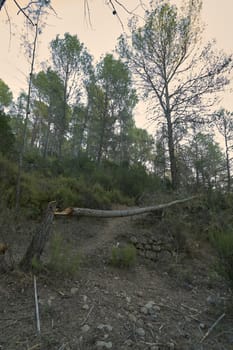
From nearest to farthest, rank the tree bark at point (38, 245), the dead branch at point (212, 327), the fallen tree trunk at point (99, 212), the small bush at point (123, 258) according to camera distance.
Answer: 1. the dead branch at point (212, 327)
2. the tree bark at point (38, 245)
3. the fallen tree trunk at point (99, 212)
4. the small bush at point (123, 258)

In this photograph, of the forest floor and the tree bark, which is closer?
the forest floor

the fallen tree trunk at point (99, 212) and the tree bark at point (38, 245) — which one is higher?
the fallen tree trunk at point (99, 212)

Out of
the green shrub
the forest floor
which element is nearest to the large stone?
the forest floor

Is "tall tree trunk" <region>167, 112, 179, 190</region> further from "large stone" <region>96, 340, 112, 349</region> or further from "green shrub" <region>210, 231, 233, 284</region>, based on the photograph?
"large stone" <region>96, 340, 112, 349</region>

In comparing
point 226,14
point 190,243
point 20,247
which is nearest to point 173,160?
point 190,243

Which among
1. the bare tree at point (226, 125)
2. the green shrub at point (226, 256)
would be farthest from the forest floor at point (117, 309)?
the bare tree at point (226, 125)

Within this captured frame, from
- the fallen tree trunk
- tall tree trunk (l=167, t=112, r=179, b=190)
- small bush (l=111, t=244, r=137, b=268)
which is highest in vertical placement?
tall tree trunk (l=167, t=112, r=179, b=190)

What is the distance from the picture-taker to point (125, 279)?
124 inches

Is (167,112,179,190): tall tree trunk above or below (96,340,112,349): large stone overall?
above

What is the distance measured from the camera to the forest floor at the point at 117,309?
5.79 feet

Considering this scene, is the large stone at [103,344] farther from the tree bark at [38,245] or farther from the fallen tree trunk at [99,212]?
the fallen tree trunk at [99,212]

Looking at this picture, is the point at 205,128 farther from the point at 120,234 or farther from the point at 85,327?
the point at 85,327

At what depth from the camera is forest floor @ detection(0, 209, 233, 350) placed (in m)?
1.77

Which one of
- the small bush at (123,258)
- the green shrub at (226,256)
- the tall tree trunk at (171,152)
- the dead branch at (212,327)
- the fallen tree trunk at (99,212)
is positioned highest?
the tall tree trunk at (171,152)
